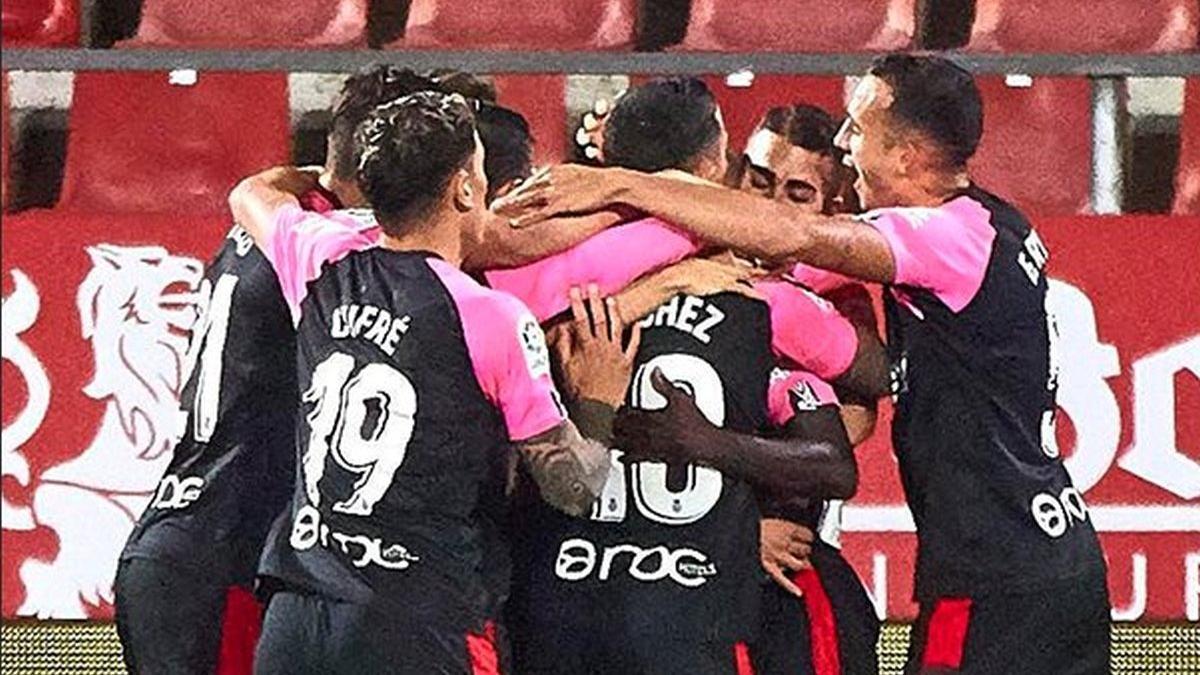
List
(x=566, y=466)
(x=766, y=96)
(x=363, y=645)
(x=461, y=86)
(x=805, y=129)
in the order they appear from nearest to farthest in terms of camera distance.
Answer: (x=363, y=645)
(x=566, y=466)
(x=461, y=86)
(x=805, y=129)
(x=766, y=96)

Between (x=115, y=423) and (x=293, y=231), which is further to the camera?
(x=115, y=423)

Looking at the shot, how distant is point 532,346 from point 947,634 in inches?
34.7

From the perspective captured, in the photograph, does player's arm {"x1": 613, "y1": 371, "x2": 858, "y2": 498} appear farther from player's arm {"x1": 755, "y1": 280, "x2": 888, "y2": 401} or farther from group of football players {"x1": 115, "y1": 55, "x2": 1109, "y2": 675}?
player's arm {"x1": 755, "y1": 280, "x2": 888, "y2": 401}

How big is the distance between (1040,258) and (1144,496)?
2060 millimetres

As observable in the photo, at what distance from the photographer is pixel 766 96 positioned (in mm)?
6445

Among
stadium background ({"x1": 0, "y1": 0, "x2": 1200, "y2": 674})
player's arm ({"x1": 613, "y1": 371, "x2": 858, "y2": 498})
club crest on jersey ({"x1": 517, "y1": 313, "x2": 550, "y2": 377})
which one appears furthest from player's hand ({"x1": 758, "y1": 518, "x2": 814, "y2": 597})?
stadium background ({"x1": 0, "y1": 0, "x2": 1200, "y2": 674})

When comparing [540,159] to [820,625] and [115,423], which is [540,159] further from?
[820,625]

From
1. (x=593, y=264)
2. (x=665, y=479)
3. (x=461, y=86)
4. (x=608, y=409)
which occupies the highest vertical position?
(x=461, y=86)

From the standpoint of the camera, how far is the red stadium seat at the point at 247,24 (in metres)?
7.08

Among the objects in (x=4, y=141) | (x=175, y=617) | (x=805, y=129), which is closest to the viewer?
(x=175, y=617)

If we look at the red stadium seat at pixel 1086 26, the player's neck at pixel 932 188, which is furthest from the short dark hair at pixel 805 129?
the red stadium seat at pixel 1086 26

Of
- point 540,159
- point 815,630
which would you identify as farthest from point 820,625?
point 540,159

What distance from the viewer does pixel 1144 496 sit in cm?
621

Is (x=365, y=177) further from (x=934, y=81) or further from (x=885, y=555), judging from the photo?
(x=885, y=555)
